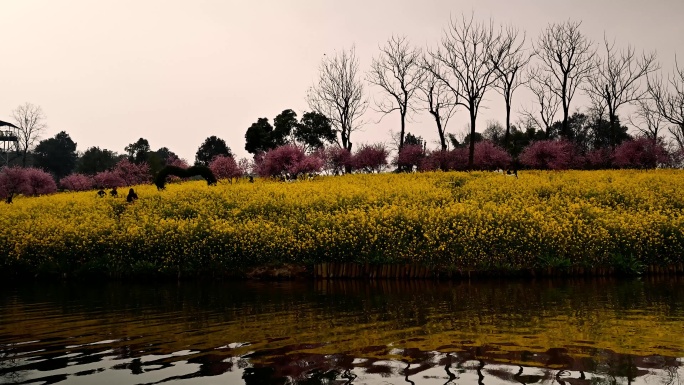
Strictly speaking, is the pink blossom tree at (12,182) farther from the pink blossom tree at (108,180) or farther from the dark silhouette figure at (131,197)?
the dark silhouette figure at (131,197)

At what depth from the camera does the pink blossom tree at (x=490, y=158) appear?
146 ft

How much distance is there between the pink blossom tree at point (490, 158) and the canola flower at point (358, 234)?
21.7 meters

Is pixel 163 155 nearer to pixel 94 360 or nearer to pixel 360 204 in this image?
pixel 360 204

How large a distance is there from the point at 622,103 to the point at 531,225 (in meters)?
36.9

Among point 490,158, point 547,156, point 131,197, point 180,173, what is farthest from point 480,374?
point 490,158

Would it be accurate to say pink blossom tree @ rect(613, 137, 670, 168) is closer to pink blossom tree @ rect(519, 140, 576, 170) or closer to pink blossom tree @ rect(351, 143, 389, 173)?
pink blossom tree @ rect(519, 140, 576, 170)

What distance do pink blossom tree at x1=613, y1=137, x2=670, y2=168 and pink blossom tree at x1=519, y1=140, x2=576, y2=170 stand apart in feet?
14.6

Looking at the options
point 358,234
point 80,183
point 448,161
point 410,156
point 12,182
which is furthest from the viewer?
point 80,183

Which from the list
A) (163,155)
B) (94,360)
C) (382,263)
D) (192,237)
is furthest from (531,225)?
(163,155)

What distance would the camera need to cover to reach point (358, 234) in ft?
57.2

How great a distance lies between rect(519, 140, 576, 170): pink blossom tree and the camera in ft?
132

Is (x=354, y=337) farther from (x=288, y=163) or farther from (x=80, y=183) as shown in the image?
(x=80, y=183)

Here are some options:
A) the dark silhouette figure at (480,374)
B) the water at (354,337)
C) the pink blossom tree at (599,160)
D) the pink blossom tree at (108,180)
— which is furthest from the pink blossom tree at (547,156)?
the dark silhouette figure at (480,374)

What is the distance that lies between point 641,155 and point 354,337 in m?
41.7
